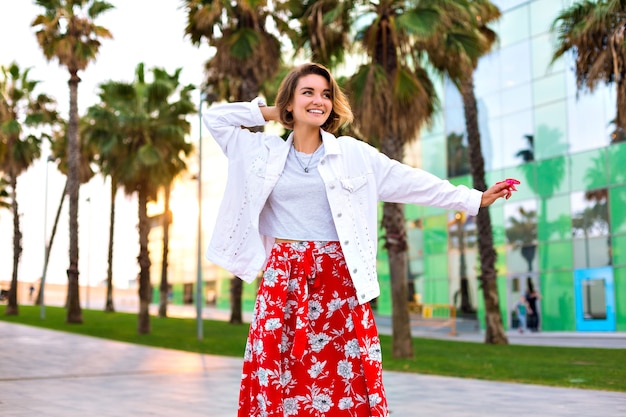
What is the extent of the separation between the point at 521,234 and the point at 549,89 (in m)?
5.50

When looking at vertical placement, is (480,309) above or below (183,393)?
above

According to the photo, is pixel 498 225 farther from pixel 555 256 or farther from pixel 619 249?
pixel 619 249

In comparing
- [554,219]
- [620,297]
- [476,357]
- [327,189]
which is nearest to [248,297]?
[554,219]

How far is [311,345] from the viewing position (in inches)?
122

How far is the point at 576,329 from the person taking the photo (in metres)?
28.1

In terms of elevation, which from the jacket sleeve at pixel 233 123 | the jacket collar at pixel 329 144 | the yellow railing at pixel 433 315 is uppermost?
the jacket sleeve at pixel 233 123

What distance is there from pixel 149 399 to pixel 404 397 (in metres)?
2.82

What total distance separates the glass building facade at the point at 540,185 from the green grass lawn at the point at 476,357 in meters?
8.71

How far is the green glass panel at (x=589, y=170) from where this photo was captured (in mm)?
27422

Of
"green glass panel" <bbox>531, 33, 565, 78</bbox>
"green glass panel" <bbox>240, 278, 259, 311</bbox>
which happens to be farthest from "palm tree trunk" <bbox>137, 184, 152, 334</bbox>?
"green glass panel" <bbox>240, 278, 259, 311</bbox>

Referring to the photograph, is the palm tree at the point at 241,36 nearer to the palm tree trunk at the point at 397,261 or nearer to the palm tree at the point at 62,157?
the palm tree trunk at the point at 397,261

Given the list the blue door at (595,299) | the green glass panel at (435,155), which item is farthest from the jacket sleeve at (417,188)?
the green glass panel at (435,155)

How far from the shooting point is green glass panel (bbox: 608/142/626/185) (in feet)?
87.6

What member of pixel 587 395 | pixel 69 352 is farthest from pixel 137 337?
pixel 587 395
